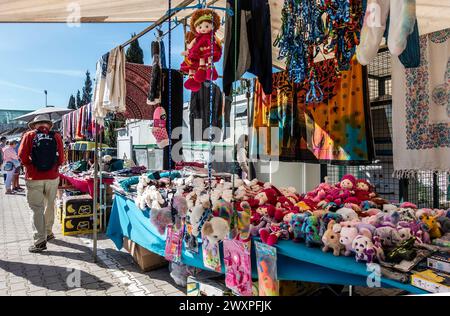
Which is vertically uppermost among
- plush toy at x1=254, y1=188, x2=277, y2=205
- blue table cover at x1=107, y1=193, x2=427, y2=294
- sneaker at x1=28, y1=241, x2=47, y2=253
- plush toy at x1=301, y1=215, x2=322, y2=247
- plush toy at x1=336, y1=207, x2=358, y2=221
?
plush toy at x1=254, y1=188, x2=277, y2=205

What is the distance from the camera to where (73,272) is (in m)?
3.49

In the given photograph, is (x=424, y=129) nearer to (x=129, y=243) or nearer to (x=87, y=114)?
(x=129, y=243)

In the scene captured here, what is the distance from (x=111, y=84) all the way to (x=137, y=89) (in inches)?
31.8

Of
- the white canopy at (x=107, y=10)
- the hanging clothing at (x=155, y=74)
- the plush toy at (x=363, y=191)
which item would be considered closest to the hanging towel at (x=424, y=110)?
the white canopy at (x=107, y=10)

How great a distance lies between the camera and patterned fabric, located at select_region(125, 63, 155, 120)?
4486 millimetres

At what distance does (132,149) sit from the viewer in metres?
14.7

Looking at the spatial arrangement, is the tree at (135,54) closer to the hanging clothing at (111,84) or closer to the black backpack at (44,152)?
the black backpack at (44,152)

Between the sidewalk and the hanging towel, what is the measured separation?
276 cm

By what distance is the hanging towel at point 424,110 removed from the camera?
120 inches

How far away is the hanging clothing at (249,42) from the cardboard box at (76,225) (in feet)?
13.0

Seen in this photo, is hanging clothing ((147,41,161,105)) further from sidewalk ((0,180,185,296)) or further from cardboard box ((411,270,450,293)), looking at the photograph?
cardboard box ((411,270,450,293))

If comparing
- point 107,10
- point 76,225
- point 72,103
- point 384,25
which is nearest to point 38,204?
point 76,225

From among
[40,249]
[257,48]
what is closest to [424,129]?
[257,48]

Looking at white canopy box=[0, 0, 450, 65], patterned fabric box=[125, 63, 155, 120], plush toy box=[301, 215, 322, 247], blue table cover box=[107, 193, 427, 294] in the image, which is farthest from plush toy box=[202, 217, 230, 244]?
patterned fabric box=[125, 63, 155, 120]
